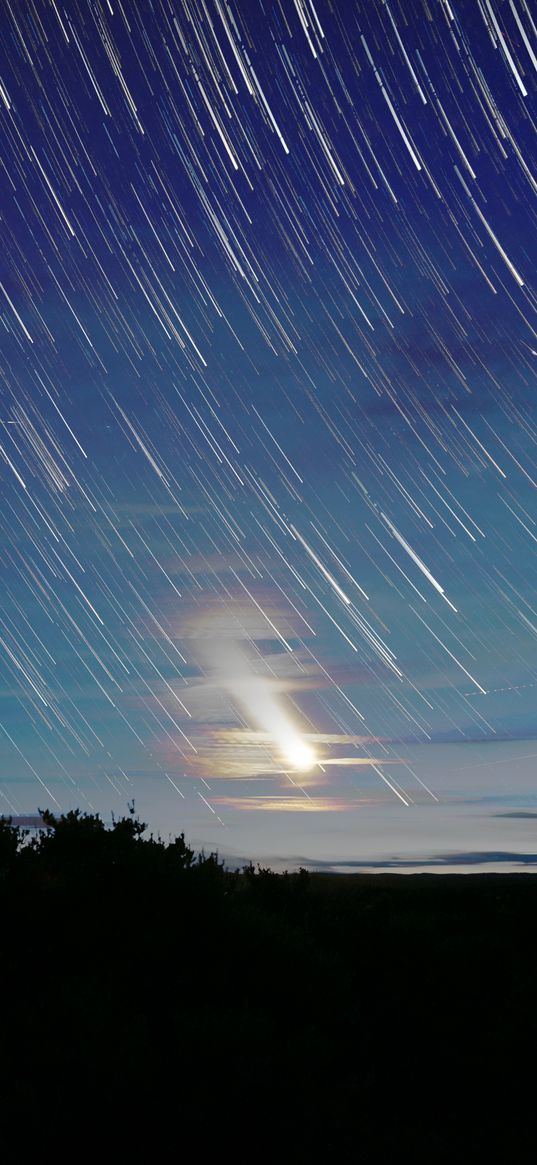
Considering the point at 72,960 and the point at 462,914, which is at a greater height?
the point at 72,960

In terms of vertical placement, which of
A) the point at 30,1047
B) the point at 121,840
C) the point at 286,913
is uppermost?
the point at 121,840

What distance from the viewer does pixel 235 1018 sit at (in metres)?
10.0

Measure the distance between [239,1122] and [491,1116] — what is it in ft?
11.0

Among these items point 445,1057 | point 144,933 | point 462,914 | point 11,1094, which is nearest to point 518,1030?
point 445,1057

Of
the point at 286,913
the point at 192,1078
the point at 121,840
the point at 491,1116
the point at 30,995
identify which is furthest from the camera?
the point at 286,913

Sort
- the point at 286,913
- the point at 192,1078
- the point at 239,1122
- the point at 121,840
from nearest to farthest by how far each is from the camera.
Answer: the point at 239,1122, the point at 192,1078, the point at 121,840, the point at 286,913

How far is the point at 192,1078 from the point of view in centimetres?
899

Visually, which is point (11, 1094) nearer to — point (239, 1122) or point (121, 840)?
point (239, 1122)

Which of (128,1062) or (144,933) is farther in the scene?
(144,933)

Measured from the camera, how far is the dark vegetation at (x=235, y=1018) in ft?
27.5

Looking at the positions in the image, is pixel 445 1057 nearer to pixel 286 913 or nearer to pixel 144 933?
pixel 144 933

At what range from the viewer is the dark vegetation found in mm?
8375

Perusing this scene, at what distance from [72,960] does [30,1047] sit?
8.88 feet

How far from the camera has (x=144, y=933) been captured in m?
12.7
